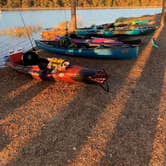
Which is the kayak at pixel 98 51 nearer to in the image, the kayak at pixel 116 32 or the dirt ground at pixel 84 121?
the dirt ground at pixel 84 121

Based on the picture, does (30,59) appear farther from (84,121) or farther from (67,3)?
(67,3)

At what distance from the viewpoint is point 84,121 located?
7422 mm

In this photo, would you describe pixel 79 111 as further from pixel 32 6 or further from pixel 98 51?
pixel 32 6

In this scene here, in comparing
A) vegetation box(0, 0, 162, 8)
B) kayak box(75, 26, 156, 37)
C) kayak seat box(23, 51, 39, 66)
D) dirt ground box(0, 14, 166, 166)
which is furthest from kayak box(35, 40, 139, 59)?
vegetation box(0, 0, 162, 8)

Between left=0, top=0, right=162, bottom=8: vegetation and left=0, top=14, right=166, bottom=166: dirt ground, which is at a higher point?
left=0, top=14, right=166, bottom=166: dirt ground

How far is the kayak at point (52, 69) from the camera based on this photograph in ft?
29.6

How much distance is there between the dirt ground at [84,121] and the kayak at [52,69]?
451 mm

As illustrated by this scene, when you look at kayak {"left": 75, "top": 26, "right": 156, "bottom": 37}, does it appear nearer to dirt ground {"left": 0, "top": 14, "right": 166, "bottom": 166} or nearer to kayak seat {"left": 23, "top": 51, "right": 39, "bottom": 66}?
dirt ground {"left": 0, "top": 14, "right": 166, "bottom": 166}

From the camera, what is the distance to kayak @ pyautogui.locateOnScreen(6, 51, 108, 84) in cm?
902

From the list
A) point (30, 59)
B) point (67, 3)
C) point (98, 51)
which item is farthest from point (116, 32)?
point (67, 3)

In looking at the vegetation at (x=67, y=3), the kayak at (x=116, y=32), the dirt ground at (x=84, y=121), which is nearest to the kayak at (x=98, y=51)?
the dirt ground at (x=84, y=121)

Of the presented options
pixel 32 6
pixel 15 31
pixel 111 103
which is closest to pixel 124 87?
pixel 111 103

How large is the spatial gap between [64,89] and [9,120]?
2699 millimetres

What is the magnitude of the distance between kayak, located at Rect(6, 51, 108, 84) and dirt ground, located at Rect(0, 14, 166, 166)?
451 mm
